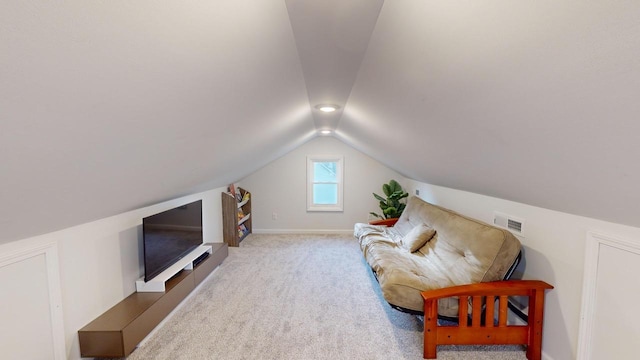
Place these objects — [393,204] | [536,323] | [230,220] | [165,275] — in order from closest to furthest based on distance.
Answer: [536,323] → [165,275] → [230,220] → [393,204]

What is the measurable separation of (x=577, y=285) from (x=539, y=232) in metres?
0.40

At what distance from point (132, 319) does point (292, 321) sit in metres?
1.23

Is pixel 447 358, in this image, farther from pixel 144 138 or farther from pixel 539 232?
pixel 144 138

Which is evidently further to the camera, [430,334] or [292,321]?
[292,321]

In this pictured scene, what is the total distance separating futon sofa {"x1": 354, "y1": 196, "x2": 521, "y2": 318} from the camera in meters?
1.98

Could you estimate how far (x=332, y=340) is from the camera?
7.00 feet

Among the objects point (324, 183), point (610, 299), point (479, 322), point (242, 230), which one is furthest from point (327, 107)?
point (242, 230)

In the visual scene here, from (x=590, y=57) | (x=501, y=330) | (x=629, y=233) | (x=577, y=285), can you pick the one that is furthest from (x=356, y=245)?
(x=590, y=57)

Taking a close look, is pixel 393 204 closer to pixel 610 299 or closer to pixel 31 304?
pixel 610 299

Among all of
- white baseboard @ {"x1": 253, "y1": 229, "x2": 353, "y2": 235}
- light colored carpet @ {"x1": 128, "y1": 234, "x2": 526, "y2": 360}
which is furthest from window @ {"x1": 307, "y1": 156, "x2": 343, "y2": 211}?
light colored carpet @ {"x1": 128, "y1": 234, "x2": 526, "y2": 360}

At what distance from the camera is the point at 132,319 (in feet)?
6.40

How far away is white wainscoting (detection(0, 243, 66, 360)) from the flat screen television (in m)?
0.66

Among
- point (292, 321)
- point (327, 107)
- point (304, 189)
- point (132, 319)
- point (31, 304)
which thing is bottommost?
point (292, 321)

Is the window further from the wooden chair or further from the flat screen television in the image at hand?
the wooden chair
